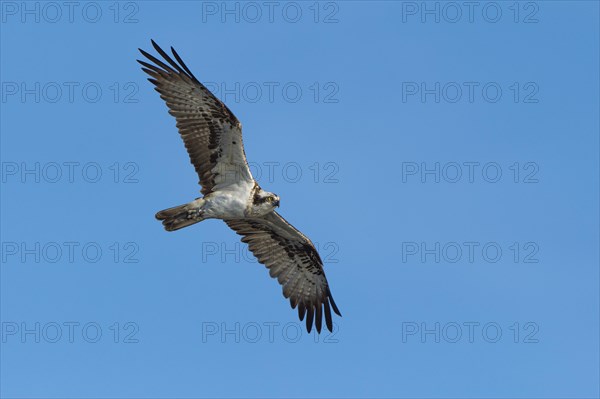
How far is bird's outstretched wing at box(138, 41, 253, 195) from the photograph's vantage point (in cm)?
1730

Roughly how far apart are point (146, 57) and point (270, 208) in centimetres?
337

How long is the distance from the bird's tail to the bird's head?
3.29ft

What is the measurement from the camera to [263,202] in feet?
57.2

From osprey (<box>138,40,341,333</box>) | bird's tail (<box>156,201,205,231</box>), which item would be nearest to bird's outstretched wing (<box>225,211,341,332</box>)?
osprey (<box>138,40,341,333</box>)

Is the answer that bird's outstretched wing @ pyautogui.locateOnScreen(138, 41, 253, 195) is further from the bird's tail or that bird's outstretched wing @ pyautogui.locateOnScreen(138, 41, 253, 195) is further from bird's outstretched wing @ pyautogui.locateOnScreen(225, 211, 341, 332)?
bird's outstretched wing @ pyautogui.locateOnScreen(225, 211, 341, 332)

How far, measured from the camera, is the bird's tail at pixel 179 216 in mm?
17062

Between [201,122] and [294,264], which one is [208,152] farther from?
[294,264]

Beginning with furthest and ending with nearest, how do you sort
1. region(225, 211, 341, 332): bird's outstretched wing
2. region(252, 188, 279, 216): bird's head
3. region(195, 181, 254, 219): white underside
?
region(225, 211, 341, 332): bird's outstretched wing
region(195, 181, 254, 219): white underside
region(252, 188, 279, 216): bird's head

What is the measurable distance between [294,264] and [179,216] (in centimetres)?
332

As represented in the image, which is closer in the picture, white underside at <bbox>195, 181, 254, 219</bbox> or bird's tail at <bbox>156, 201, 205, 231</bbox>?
bird's tail at <bbox>156, 201, 205, 231</bbox>

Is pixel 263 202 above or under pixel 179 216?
above

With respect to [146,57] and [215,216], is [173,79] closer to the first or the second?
[146,57]

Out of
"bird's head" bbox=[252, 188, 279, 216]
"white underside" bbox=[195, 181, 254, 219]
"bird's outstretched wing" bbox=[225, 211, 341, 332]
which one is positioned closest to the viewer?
"bird's head" bbox=[252, 188, 279, 216]

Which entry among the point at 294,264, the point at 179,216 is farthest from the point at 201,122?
the point at 294,264
